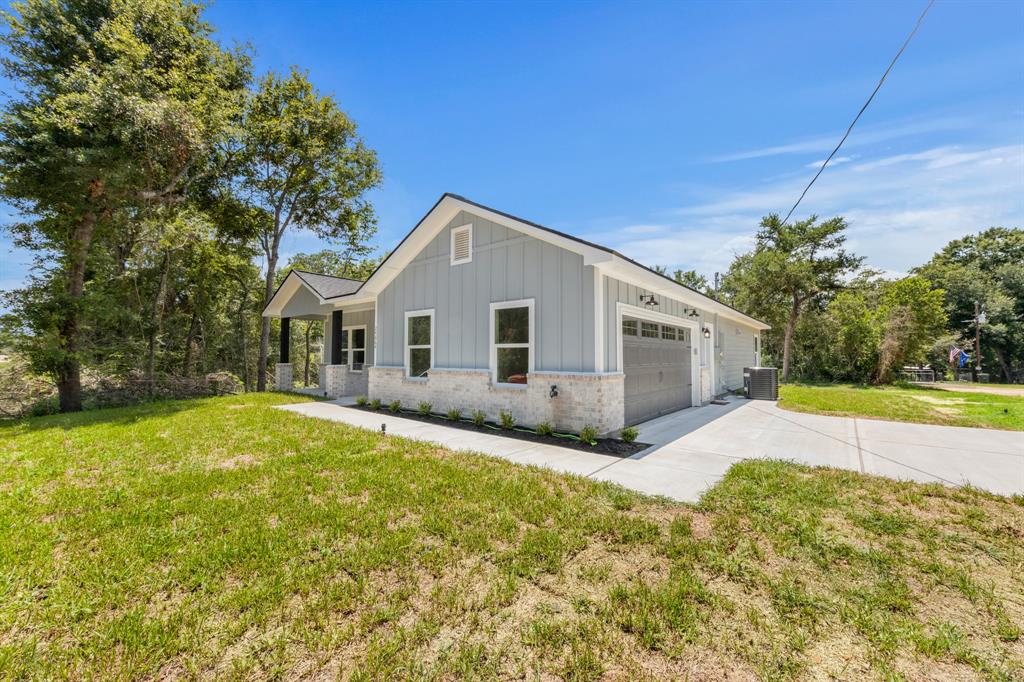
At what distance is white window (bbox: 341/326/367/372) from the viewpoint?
1344 centimetres

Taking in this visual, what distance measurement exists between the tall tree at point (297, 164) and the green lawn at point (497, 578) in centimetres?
1492

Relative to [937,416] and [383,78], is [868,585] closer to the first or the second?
[937,416]

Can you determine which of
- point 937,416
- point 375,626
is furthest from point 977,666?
point 937,416

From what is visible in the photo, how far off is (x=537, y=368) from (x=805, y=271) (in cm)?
2248

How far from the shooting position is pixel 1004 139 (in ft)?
18.6

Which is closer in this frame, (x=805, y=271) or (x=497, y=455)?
(x=497, y=455)

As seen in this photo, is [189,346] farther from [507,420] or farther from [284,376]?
[507,420]

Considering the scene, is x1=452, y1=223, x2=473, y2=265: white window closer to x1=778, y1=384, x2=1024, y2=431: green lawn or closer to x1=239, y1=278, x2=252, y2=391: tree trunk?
x1=778, y1=384, x2=1024, y2=431: green lawn

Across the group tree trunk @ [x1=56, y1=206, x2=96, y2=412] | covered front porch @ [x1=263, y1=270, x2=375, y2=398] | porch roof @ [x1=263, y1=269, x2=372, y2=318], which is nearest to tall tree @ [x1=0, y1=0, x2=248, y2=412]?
tree trunk @ [x1=56, y1=206, x2=96, y2=412]

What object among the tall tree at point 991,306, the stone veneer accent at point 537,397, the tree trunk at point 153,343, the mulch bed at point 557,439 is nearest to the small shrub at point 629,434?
the mulch bed at point 557,439

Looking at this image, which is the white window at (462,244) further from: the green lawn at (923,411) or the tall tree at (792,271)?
the tall tree at (792,271)

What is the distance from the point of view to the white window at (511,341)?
24.5 feet

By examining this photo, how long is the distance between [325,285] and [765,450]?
13.8m

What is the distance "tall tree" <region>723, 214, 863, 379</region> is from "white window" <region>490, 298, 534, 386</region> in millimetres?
21388
